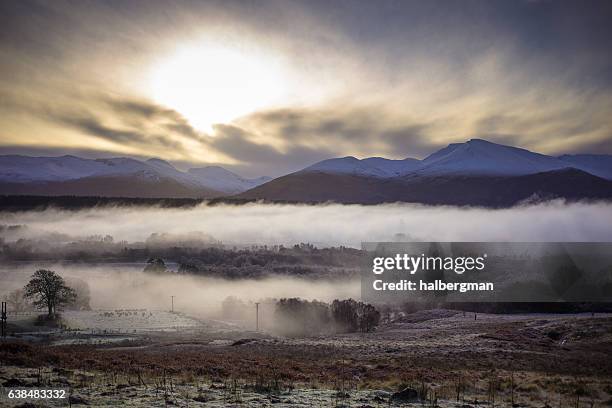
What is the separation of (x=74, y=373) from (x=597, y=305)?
457 ft

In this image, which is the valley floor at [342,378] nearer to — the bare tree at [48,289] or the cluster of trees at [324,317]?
the cluster of trees at [324,317]

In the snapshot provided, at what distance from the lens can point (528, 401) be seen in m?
26.5

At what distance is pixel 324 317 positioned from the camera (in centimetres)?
15162

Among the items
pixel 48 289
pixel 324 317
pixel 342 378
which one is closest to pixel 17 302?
pixel 48 289

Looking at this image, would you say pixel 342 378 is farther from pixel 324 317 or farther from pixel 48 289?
pixel 324 317

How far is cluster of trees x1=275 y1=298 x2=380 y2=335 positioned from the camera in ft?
429

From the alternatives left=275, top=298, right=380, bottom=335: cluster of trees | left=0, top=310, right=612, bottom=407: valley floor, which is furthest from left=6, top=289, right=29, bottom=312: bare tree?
left=0, top=310, right=612, bottom=407: valley floor

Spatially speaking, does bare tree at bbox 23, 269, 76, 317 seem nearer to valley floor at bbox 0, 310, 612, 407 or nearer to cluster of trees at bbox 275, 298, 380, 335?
cluster of trees at bbox 275, 298, 380, 335

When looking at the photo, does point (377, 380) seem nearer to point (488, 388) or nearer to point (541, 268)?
point (488, 388)

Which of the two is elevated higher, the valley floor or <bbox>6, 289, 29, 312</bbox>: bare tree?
the valley floor

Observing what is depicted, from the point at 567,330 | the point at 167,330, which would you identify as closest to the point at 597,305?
the point at 567,330

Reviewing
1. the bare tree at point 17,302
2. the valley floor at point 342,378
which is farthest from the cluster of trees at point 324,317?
the bare tree at point 17,302

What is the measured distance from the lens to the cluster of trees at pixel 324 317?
130625mm

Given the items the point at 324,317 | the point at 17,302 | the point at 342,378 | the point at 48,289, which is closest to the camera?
the point at 342,378
